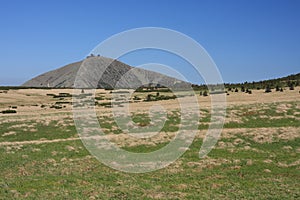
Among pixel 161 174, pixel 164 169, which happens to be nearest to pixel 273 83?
pixel 164 169

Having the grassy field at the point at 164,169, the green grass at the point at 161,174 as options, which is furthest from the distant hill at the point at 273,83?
the green grass at the point at 161,174

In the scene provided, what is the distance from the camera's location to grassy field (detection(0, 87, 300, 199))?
2177 centimetres

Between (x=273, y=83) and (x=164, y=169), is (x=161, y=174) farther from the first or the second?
(x=273, y=83)

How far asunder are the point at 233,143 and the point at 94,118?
21860 millimetres

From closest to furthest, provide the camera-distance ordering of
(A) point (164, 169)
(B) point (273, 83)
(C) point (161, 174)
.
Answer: (C) point (161, 174) < (A) point (164, 169) < (B) point (273, 83)

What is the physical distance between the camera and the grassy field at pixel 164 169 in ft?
71.4

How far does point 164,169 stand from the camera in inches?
1086

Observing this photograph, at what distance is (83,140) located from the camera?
124 feet

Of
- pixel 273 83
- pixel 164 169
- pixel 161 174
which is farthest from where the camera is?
pixel 273 83

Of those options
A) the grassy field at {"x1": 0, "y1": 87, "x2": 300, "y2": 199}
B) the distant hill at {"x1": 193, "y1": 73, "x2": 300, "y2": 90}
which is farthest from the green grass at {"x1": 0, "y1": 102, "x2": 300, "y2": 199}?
the distant hill at {"x1": 193, "y1": 73, "x2": 300, "y2": 90}

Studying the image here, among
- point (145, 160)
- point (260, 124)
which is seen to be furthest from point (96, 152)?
point (260, 124)

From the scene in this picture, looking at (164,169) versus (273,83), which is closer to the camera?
(164,169)

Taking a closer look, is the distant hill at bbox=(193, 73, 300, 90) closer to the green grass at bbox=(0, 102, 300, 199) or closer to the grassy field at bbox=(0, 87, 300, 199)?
the grassy field at bbox=(0, 87, 300, 199)

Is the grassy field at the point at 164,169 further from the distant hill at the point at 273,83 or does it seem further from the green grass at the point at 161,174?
the distant hill at the point at 273,83
